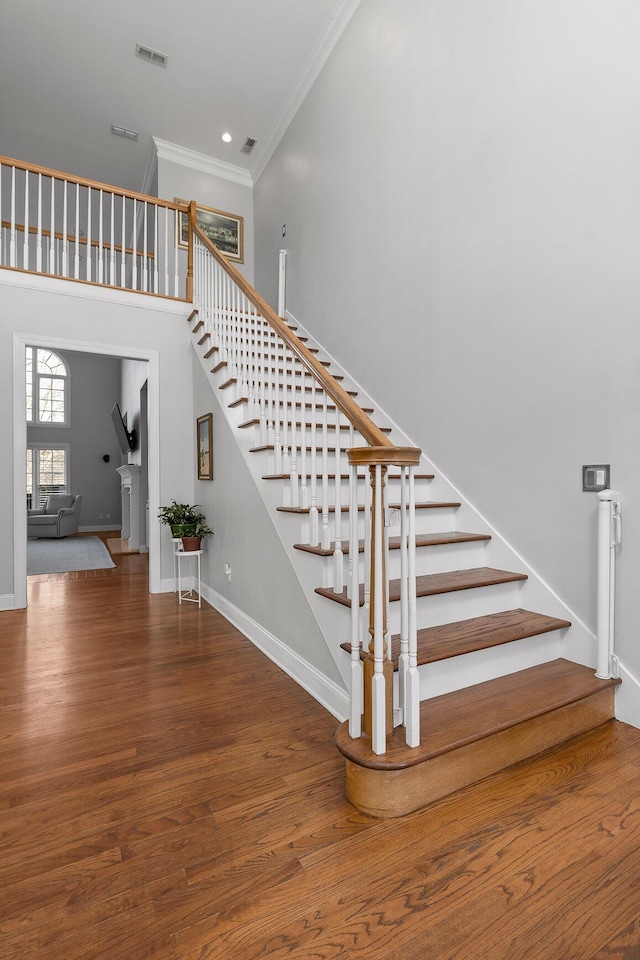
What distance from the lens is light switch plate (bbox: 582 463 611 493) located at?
2.22 m

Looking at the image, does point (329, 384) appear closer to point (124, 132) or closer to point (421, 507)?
point (421, 507)

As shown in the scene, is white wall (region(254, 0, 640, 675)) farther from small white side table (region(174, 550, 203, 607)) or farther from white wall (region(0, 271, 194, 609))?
small white side table (region(174, 550, 203, 607))

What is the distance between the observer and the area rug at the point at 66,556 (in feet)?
20.1

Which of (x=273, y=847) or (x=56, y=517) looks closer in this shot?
(x=273, y=847)

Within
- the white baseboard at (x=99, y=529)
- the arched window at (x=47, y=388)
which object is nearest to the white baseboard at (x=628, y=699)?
the white baseboard at (x=99, y=529)

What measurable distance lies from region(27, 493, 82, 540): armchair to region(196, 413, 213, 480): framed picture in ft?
21.0

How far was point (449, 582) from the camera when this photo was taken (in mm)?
2424

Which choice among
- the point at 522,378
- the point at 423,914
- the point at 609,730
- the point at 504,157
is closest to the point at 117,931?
the point at 423,914

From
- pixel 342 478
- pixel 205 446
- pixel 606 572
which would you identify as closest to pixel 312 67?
pixel 205 446

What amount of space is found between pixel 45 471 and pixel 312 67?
9284 millimetres

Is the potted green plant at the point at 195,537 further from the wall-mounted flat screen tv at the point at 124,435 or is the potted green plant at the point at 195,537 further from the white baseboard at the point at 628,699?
the wall-mounted flat screen tv at the point at 124,435

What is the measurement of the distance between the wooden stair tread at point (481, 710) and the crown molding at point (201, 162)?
275 inches

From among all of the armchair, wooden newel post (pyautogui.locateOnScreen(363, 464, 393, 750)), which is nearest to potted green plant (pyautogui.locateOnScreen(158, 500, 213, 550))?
wooden newel post (pyautogui.locateOnScreen(363, 464, 393, 750))

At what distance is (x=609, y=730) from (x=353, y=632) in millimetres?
1273
